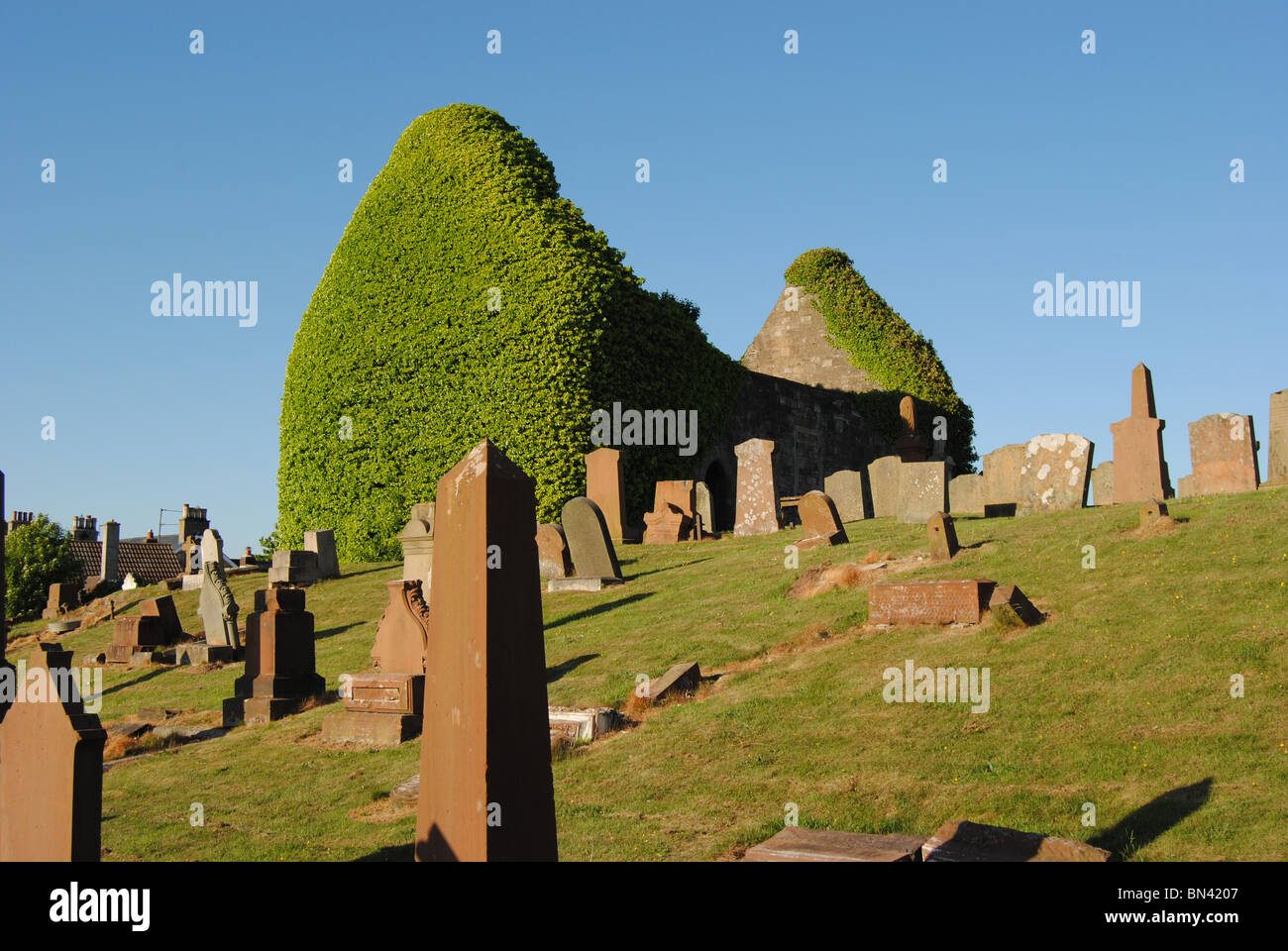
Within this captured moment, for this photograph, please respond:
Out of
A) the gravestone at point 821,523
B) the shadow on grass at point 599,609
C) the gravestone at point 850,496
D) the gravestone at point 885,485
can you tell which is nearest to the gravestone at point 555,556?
the shadow on grass at point 599,609

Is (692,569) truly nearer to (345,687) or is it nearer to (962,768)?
(345,687)

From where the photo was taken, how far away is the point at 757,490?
61.8 ft

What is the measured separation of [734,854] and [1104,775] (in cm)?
243

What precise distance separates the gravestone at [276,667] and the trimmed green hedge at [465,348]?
963cm

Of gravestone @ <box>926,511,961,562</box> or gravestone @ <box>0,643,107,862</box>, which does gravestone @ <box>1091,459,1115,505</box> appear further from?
gravestone @ <box>0,643,107,862</box>

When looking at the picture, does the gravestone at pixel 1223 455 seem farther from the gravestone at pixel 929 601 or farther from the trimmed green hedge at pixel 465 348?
the trimmed green hedge at pixel 465 348

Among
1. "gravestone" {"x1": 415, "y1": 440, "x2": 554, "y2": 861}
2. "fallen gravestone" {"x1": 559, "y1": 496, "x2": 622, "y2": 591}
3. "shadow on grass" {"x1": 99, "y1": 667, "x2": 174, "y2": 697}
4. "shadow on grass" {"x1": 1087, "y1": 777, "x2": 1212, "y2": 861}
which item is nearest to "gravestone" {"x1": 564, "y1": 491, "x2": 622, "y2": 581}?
"fallen gravestone" {"x1": 559, "y1": 496, "x2": 622, "y2": 591}

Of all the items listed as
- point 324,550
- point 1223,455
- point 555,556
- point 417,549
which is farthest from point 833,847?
point 324,550

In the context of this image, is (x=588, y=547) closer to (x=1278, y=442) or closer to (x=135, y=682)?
(x=135, y=682)

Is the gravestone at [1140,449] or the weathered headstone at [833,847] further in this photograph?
the gravestone at [1140,449]

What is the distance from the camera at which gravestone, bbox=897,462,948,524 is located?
16.5m

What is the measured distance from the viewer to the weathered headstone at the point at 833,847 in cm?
501
